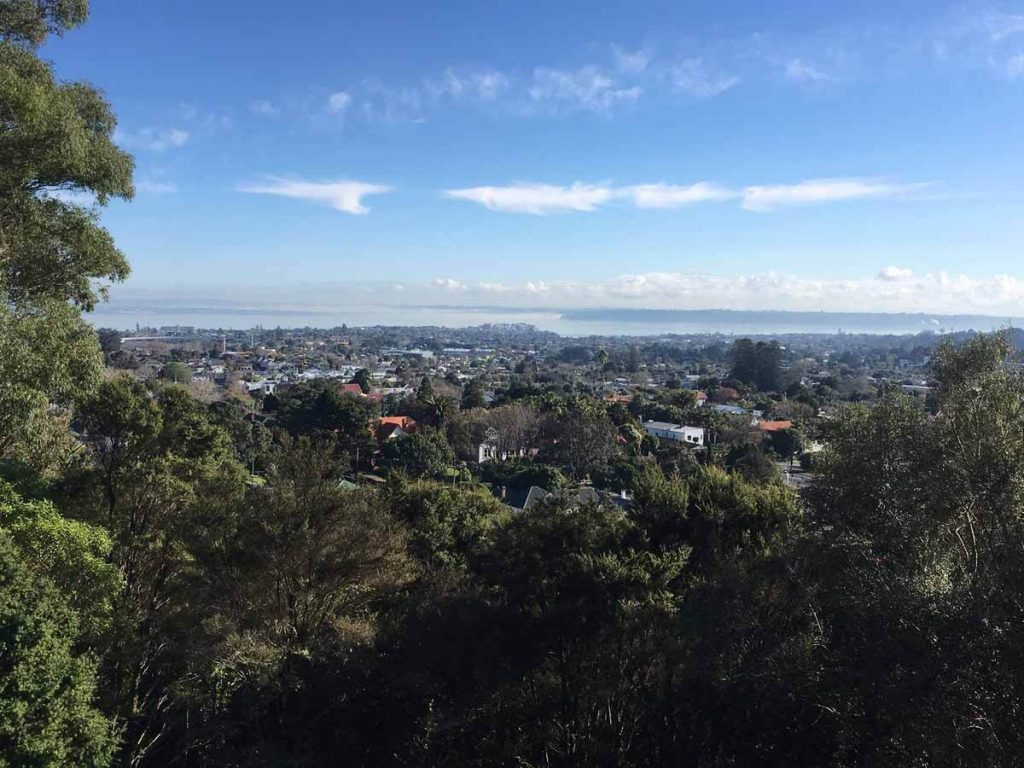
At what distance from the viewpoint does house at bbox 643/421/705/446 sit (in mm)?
33438

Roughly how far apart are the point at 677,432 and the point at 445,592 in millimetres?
27663

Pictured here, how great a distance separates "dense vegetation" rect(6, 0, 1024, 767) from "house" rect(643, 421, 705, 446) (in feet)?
85.0

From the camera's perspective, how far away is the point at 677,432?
33.7 m

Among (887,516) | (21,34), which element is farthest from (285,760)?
(21,34)

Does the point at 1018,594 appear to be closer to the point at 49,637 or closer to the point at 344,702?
the point at 344,702

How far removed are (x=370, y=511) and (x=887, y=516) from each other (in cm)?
501

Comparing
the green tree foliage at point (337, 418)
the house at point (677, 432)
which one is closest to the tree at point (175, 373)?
the green tree foliage at point (337, 418)

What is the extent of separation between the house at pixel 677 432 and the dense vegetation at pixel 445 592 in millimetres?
25910

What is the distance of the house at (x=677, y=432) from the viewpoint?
110ft

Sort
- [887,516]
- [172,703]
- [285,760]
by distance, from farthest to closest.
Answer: [172,703] < [285,760] < [887,516]

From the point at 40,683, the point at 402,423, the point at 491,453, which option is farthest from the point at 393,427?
the point at 40,683

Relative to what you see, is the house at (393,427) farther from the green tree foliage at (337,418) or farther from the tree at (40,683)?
the tree at (40,683)

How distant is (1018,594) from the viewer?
11.9 ft

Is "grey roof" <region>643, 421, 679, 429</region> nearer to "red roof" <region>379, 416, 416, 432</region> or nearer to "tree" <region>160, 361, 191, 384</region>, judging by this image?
"red roof" <region>379, 416, 416, 432</region>
